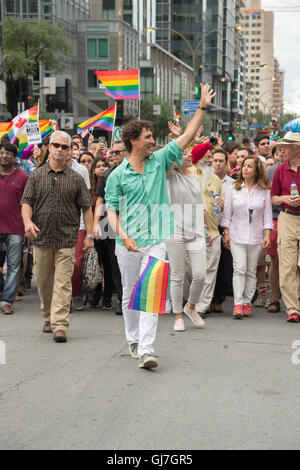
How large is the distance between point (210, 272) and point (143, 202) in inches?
124

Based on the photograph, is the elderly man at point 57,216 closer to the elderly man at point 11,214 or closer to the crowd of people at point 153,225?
the crowd of people at point 153,225

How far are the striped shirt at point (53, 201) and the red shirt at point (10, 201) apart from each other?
5.60ft

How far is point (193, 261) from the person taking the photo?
8.46 m

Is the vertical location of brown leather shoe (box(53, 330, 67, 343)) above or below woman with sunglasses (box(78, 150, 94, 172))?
below

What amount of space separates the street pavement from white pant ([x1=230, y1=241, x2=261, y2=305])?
758 mm

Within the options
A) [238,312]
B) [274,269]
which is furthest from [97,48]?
[238,312]

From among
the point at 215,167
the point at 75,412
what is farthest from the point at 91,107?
the point at 75,412

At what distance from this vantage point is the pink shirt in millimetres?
9523

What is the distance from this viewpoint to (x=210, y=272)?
31.4ft

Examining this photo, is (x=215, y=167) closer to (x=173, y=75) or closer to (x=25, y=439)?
(x=25, y=439)

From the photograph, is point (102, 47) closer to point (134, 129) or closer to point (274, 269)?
point (274, 269)

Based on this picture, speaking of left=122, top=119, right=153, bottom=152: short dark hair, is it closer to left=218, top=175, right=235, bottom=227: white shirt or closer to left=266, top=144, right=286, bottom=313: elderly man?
left=218, top=175, right=235, bottom=227: white shirt

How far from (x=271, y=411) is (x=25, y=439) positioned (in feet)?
5.67

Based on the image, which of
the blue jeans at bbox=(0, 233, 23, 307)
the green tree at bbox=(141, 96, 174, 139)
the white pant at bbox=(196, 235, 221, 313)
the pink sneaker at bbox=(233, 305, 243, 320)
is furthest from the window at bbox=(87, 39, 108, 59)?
the pink sneaker at bbox=(233, 305, 243, 320)
